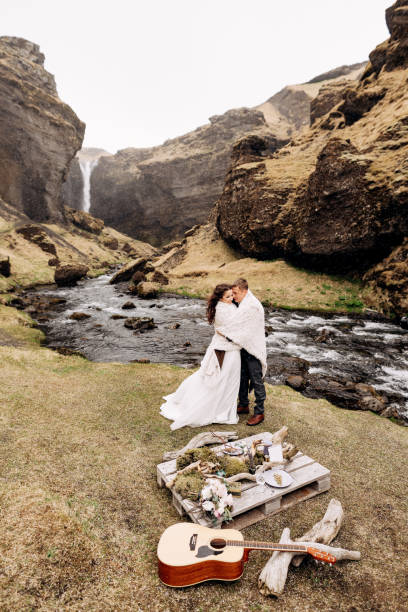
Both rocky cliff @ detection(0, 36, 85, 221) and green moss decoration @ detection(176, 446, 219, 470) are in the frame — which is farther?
rocky cliff @ detection(0, 36, 85, 221)

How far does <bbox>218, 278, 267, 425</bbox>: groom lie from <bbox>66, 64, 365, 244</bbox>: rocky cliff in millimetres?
100495

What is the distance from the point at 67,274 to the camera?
40.2m

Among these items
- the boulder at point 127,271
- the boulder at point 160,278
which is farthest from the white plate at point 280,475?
the boulder at point 127,271

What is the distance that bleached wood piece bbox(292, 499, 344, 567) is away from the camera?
4258 mm

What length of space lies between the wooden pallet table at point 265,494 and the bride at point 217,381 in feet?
6.17

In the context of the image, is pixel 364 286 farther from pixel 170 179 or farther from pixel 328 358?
pixel 170 179

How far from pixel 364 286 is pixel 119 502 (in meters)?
27.5

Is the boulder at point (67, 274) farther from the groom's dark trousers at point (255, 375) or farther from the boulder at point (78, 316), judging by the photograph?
the groom's dark trousers at point (255, 375)

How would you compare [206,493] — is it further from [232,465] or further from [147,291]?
[147,291]

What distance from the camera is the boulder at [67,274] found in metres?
39.9

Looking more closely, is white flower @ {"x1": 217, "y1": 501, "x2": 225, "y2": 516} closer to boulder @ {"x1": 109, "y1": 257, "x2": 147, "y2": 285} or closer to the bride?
the bride

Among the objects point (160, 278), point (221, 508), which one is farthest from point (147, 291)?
point (221, 508)

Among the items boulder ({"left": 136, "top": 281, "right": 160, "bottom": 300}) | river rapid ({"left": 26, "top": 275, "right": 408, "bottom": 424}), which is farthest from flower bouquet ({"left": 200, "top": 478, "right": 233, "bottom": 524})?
boulder ({"left": 136, "top": 281, "right": 160, "bottom": 300})

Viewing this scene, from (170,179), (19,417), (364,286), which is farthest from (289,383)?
(170,179)
